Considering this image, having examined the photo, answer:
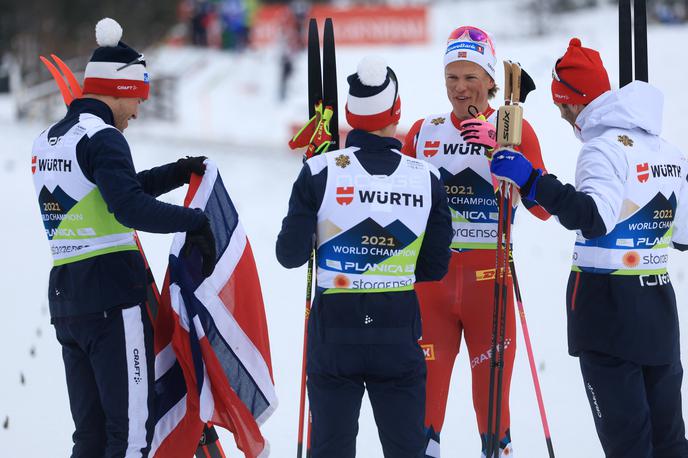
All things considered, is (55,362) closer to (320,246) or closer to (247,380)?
(247,380)

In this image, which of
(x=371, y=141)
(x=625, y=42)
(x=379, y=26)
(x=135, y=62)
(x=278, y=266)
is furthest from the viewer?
(x=379, y=26)

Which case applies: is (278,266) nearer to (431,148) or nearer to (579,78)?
(431,148)

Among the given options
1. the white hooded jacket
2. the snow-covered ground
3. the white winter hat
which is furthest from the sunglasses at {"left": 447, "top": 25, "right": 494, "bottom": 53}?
the snow-covered ground

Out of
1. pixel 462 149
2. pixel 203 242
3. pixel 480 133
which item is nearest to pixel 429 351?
pixel 462 149

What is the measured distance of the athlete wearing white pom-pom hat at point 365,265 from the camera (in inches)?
148

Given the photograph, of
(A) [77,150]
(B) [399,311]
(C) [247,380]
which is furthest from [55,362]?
(B) [399,311]

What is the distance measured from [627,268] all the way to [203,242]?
1.79m

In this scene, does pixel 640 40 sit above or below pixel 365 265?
above

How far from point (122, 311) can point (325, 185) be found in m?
1.04

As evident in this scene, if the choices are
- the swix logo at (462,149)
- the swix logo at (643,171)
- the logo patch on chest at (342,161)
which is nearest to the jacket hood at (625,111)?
the swix logo at (643,171)

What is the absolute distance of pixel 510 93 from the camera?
434 cm

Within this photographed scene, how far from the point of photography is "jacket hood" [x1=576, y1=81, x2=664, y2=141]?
4.00 m

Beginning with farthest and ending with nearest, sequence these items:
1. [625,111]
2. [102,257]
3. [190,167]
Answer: [190,167] → [102,257] → [625,111]

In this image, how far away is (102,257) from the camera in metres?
4.11
